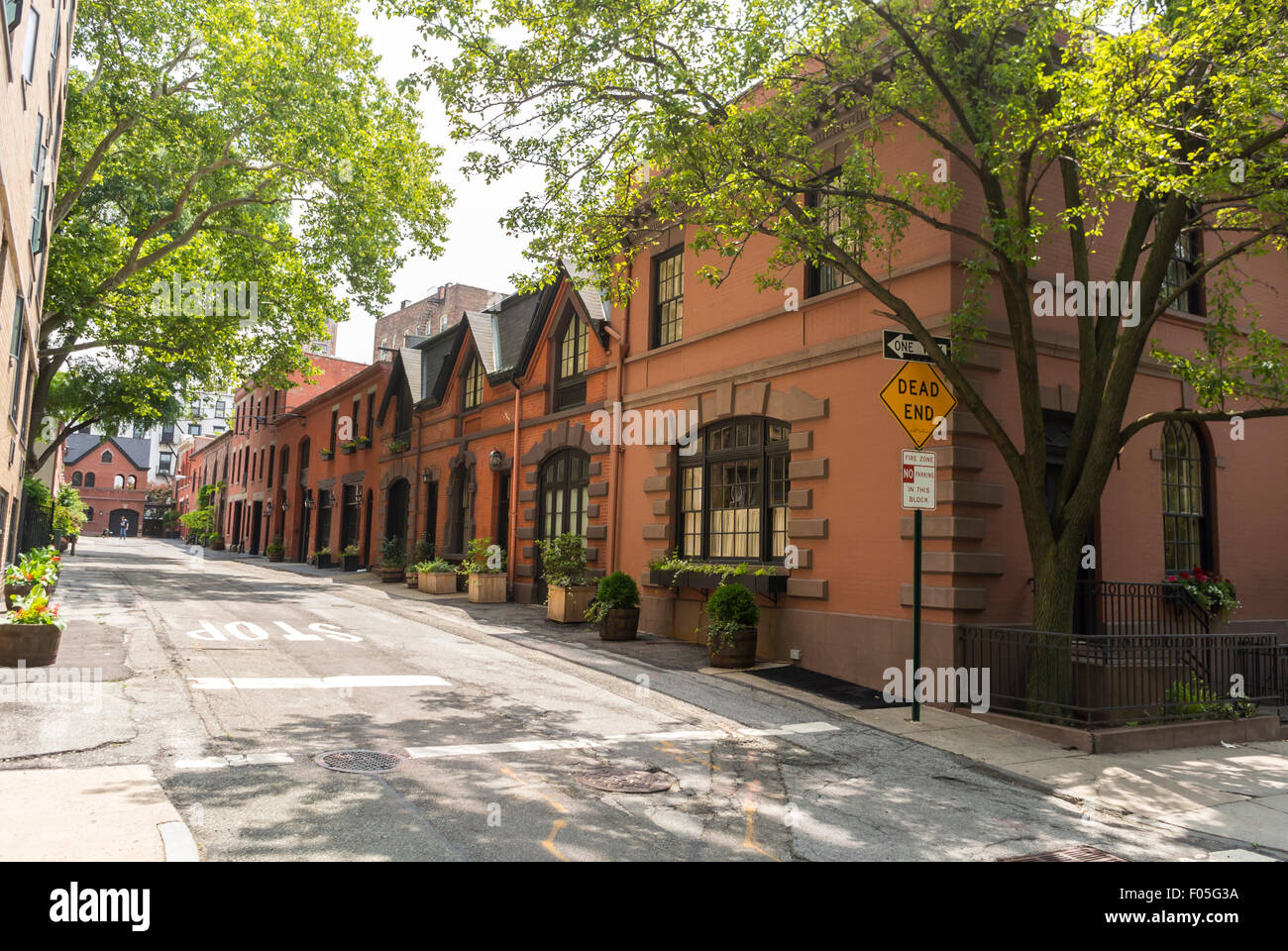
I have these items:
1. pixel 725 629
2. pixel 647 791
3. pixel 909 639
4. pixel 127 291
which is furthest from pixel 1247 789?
pixel 127 291

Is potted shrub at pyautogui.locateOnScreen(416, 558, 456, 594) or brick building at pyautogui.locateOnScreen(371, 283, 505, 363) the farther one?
brick building at pyautogui.locateOnScreen(371, 283, 505, 363)

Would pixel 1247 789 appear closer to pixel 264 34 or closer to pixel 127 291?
pixel 264 34

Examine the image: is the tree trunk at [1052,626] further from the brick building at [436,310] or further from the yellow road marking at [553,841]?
the brick building at [436,310]

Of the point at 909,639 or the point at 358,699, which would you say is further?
the point at 909,639

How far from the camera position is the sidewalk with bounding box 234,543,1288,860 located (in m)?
6.91

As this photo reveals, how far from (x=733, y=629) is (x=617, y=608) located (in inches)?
124

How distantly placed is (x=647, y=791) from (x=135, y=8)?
24.5m

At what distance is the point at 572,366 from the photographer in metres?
20.9

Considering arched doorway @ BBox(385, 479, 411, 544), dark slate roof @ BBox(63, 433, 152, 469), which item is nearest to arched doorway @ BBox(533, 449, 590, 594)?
arched doorway @ BBox(385, 479, 411, 544)

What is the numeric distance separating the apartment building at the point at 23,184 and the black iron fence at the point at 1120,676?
12.7 m

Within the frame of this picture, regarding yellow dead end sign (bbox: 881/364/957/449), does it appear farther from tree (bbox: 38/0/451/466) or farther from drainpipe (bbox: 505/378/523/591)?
tree (bbox: 38/0/451/466)

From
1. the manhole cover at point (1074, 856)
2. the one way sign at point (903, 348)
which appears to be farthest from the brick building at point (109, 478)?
the manhole cover at point (1074, 856)

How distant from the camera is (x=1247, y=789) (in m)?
7.82

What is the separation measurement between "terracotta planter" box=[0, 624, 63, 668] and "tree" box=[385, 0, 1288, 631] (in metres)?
7.51
